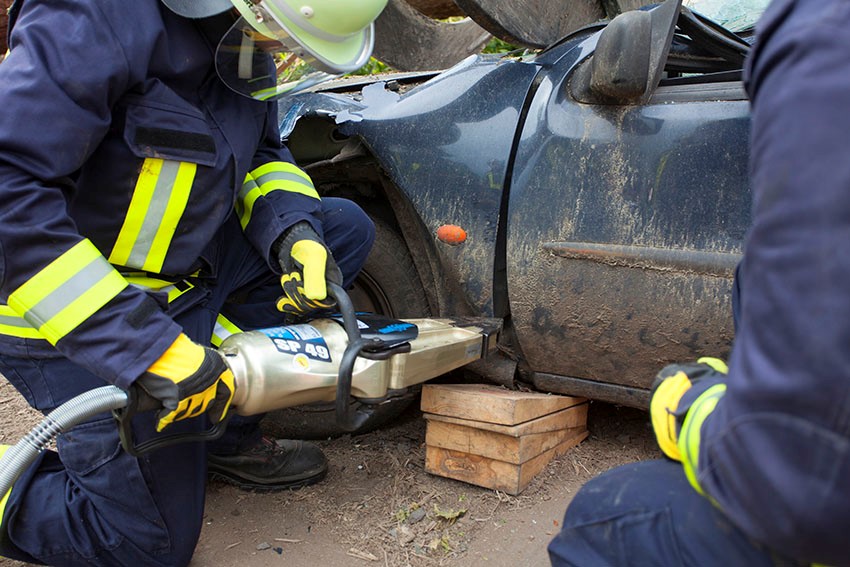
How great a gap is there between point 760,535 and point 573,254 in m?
1.25

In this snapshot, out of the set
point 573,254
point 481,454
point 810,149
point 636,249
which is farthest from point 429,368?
point 810,149

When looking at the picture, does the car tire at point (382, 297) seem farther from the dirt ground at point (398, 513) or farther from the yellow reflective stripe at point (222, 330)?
the yellow reflective stripe at point (222, 330)

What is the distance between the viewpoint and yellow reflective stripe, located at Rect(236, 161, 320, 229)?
7.07 feet

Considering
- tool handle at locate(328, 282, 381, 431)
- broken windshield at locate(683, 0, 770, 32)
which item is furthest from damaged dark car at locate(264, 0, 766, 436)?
tool handle at locate(328, 282, 381, 431)

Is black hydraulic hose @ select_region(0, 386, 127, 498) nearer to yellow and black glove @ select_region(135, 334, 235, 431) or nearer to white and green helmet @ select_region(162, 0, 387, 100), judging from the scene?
yellow and black glove @ select_region(135, 334, 235, 431)

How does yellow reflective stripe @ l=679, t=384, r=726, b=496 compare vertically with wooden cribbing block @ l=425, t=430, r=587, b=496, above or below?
above

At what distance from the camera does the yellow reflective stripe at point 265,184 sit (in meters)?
2.16

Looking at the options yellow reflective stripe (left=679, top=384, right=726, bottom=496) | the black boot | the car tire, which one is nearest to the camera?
yellow reflective stripe (left=679, top=384, right=726, bottom=496)

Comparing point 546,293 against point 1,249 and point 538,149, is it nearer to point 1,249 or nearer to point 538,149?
point 538,149

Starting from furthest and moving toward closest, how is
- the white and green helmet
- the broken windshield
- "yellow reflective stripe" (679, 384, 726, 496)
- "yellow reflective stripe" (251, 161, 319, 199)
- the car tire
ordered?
the broken windshield < the car tire < "yellow reflective stripe" (251, 161, 319, 199) < the white and green helmet < "yellow reflective stripe" (679, 384, 726, 496)

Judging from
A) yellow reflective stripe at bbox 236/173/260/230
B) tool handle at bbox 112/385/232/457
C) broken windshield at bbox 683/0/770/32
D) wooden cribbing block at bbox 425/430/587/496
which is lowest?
wooden cribbing block at bbox 425/430/587/496

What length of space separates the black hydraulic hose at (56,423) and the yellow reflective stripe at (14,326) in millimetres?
331

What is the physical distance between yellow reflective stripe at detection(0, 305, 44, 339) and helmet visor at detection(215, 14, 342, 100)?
735 mm

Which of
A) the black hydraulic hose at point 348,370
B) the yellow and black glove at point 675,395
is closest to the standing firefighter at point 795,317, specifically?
the yellow and black glove at point 675,395
